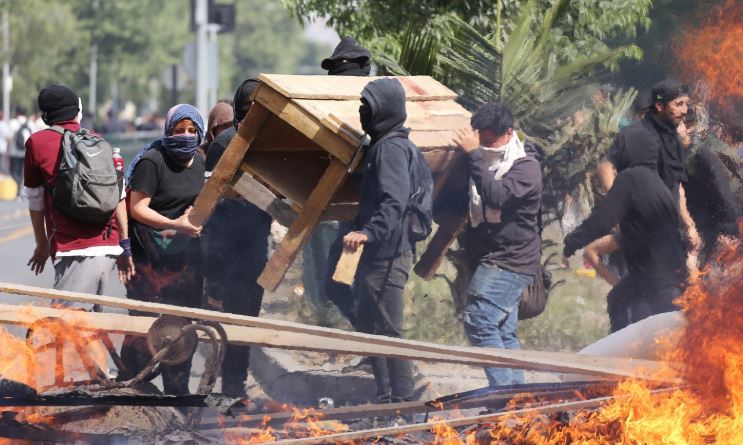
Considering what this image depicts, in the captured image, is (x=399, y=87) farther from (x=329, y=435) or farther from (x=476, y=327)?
(x=329, y=435)

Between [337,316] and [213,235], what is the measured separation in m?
1.33

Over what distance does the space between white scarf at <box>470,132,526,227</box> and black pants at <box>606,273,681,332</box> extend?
862 millimetres

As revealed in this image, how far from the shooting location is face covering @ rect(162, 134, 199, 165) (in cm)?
686

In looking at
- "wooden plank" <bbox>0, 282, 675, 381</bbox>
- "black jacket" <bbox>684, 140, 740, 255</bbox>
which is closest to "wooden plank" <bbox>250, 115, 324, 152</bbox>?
"wooden plank" <bbox>0, 282, 675, 381</bbox>

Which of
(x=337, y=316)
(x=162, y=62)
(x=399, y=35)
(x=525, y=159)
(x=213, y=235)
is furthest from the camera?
(x=162, y=62)

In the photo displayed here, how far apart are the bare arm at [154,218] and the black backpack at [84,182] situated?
26cm

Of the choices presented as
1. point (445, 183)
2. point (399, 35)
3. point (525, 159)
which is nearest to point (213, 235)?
point (445, 183)

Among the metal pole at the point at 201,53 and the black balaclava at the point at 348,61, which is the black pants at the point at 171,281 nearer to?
the black balaclava at the point at 348,61

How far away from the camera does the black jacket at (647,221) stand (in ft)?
21.6

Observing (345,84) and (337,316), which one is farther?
(337,316)

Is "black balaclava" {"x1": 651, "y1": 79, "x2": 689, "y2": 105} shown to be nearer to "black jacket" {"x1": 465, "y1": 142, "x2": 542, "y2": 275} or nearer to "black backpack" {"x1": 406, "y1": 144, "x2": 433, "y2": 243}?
"black jacket" {"x1": 465, "y1": 142, "x2": 542, "y2": 275}

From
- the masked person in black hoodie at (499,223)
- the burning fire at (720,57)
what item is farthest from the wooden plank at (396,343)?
the burning fire at (720,57)

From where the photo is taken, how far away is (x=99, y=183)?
6.51 m

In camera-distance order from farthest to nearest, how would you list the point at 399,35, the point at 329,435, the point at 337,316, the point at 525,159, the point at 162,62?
the point at 162,62
the point at 399,35
the point at 337,316
the point at 525,159
the point at 329,435
